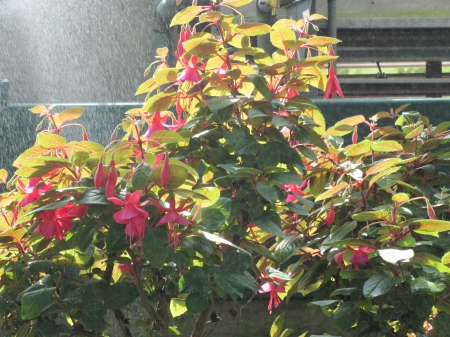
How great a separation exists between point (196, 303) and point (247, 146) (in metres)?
0.37

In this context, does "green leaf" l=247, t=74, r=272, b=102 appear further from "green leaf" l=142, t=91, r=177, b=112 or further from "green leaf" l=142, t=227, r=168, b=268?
"green leaf" l=142, t=227, r=168, b=268

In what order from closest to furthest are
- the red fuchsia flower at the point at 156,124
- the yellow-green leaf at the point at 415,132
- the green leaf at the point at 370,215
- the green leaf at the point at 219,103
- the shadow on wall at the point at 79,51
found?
1. the green leaf at the point at 370,215
2. the green leaf at the point at 219,103
3. the red fuchsia flower at the point at 156,124
4. the yellow-green leaf at the point at 415,132
5. the shadow on wall at the point at 79,51

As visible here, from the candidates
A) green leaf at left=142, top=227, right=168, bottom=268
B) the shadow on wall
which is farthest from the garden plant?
the shadow on wall

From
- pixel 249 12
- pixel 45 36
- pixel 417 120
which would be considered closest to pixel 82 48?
pixel 45 36

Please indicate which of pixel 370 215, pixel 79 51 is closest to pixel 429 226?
pixel 370 215

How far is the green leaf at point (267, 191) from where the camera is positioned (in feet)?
4.53

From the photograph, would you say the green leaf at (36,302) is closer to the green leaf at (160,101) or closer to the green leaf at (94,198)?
the green leaf at (94,198)

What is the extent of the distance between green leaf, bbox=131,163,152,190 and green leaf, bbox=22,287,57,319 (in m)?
0.31

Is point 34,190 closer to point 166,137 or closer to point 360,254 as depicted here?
point 166,137

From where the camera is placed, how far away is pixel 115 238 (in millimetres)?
1256

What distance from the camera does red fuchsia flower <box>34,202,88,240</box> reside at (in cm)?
133

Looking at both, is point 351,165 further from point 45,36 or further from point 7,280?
point 45,36

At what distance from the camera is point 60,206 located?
124 cm

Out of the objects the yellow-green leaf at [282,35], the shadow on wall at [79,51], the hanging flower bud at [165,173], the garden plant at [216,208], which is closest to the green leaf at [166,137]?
the garden plant at [216,208]
